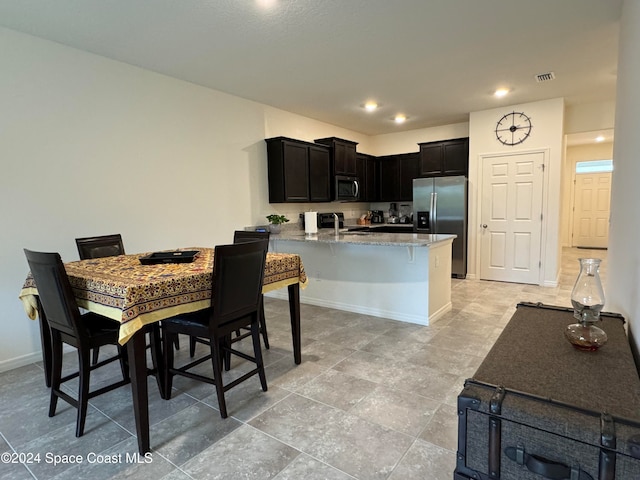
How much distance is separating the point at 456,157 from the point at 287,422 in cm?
516

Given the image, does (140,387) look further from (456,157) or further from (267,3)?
(456,157)

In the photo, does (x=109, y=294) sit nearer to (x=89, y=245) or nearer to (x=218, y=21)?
Answer: (x=89, y=245)

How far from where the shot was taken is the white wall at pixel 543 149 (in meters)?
5.03

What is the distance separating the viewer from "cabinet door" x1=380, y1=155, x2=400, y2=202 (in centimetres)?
697

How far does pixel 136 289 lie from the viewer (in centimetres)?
179

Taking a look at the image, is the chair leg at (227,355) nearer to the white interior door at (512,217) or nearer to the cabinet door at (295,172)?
the cabinet door at (295,172)

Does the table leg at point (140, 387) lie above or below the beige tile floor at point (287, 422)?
above

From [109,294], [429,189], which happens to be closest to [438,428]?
[109,294]

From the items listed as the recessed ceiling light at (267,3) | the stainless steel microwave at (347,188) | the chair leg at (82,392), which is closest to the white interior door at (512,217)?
the stainless steel microwave at (347,188)

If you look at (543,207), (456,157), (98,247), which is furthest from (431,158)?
(98,247)

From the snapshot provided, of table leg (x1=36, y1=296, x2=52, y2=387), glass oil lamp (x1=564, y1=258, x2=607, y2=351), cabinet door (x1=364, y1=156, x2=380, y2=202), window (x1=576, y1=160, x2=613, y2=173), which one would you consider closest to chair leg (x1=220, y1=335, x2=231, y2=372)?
table leg (x1=36, y1=296, x2=52, y2=387)

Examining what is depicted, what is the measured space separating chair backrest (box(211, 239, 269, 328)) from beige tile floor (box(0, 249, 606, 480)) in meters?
0.60

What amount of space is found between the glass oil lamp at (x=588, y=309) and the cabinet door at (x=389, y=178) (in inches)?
217

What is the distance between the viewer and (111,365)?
2924mm
